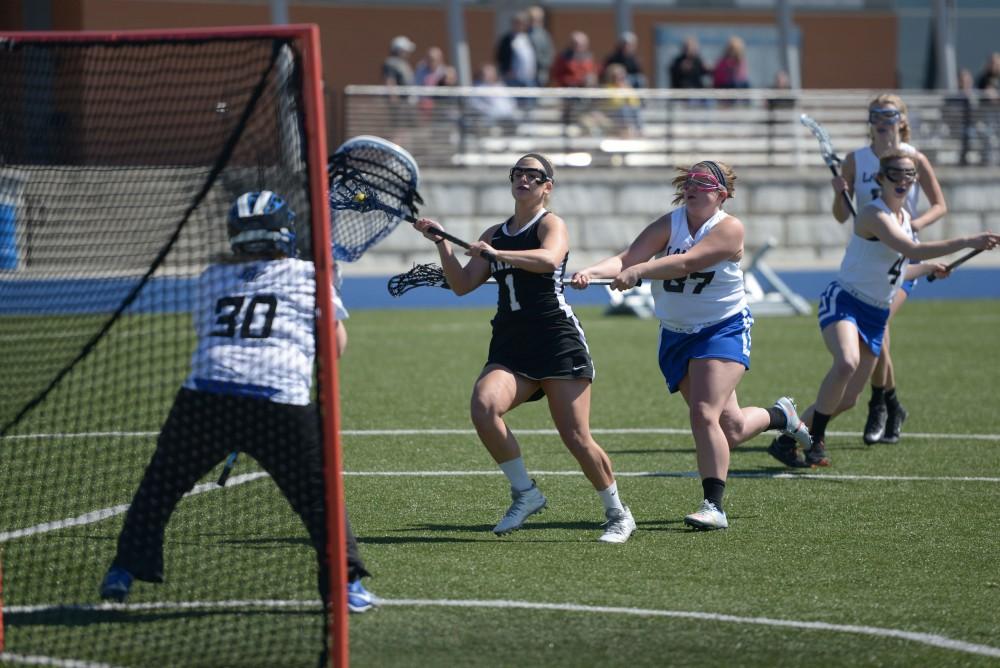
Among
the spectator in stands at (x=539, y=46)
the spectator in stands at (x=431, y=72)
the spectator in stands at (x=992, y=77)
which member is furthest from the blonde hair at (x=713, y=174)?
the spectator in stands at (x=992, y=77)

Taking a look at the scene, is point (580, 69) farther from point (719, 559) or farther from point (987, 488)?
point (719, 559)

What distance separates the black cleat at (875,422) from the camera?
10.5 meters

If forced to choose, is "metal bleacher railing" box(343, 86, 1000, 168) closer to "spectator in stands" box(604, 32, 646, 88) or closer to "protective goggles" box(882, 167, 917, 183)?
"spectator in stands" box(604, 32, 646, 88)

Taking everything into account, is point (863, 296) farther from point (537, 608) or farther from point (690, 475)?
point (537, 608)

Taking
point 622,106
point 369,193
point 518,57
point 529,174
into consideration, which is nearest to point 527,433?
point 529,174

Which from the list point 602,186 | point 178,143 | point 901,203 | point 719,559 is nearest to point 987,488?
point 901,203

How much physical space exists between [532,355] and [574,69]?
Result: 60.9ft

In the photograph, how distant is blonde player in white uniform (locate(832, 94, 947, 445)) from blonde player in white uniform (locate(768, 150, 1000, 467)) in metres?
0.29

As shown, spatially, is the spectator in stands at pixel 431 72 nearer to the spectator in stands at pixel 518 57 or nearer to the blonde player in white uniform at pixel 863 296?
the spectator in stands at pixel 518 57

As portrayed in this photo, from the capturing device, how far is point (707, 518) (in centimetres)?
756

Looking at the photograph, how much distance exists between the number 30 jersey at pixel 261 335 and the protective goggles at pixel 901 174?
488 centimetres

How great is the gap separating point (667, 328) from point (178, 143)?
2.81 metres

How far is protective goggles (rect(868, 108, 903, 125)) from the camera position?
10242 mm

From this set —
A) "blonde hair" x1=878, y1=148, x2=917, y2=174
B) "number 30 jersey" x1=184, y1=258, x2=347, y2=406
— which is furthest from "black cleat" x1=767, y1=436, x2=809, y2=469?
"number 30 jersey" x1=184, y1=258, x2=347, y2=406
